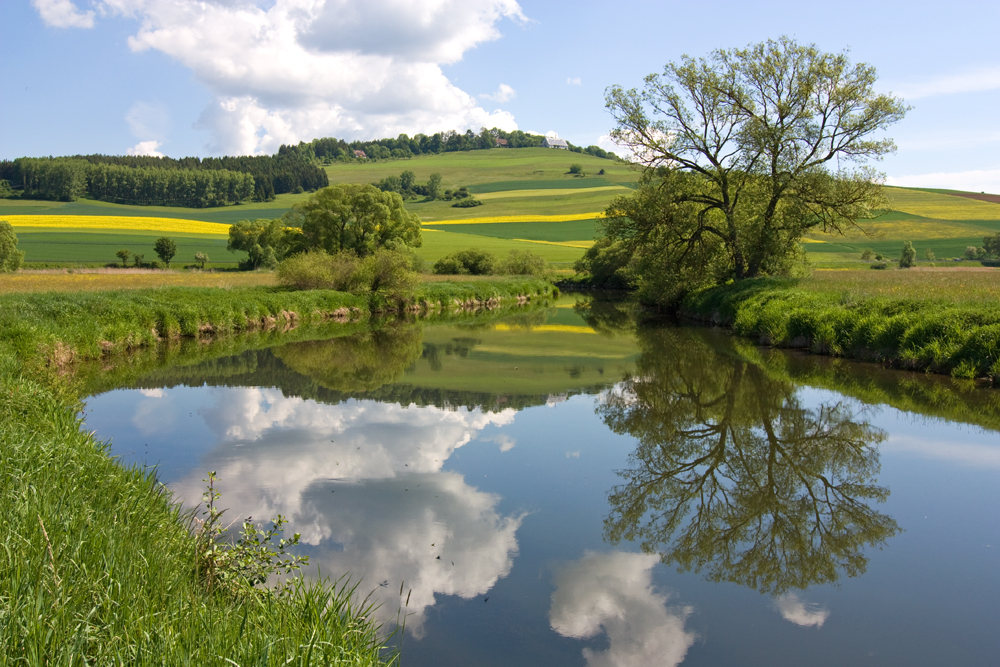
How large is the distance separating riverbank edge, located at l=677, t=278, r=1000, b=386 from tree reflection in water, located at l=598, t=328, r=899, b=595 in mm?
3367

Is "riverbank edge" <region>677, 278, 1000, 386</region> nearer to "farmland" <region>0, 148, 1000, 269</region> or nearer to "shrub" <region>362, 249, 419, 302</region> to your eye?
"shrub" <region>362, 249, 419, 302</region>

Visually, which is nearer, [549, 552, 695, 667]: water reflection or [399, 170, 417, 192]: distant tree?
[549, 552, 695, 667]: water reflection

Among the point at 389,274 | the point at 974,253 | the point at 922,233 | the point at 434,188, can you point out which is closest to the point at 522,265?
the point at 389,274

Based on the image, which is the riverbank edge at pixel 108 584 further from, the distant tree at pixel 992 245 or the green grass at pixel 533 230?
the green grass at pixel 533 230

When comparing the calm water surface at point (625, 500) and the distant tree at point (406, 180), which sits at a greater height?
the distant tree at point (406, 180)

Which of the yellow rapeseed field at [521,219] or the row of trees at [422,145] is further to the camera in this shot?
the row of trees at [422,145]

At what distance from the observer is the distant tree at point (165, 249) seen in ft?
178

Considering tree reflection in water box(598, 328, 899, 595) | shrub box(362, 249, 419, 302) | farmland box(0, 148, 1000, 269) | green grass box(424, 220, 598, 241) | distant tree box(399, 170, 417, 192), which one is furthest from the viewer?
distant tree box(399, 170, 417, 192)

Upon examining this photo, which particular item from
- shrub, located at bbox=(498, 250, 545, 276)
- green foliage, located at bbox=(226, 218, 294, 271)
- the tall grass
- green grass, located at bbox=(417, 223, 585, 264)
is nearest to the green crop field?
shrub, located at bbox=(498, 250, 545, 276)

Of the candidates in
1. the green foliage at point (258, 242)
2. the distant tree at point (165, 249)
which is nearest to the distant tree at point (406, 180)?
the green foliage at point (258, 242)

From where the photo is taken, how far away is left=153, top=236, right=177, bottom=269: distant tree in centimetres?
5441

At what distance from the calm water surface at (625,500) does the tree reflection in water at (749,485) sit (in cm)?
3

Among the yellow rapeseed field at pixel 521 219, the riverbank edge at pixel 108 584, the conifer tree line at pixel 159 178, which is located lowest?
the riverbank edge at pixel 108 584

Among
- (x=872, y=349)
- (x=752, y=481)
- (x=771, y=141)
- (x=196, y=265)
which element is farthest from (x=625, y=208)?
(x=196, y=265)
